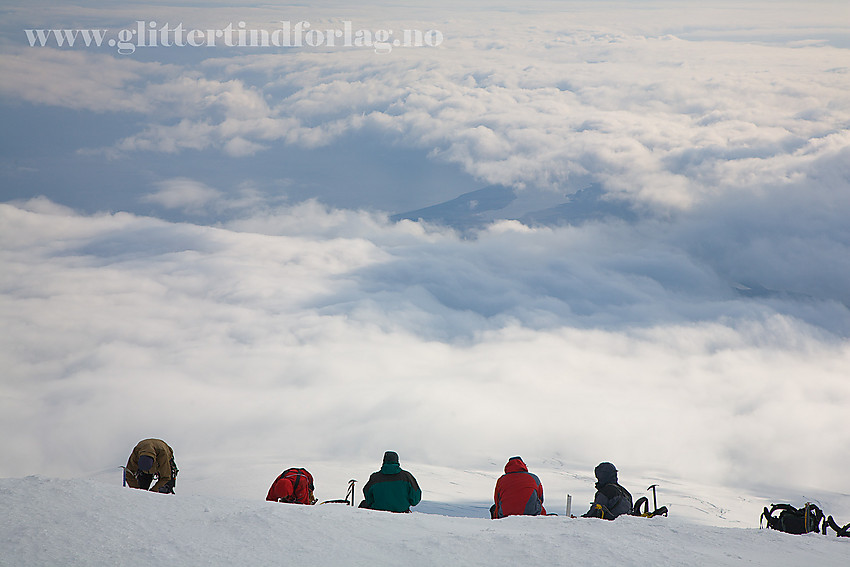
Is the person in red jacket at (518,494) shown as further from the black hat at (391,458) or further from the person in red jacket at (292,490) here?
the person in red jacket at (292,490)

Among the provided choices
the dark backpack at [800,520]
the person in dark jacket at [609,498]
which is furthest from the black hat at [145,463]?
the dark backpack at [800,520]

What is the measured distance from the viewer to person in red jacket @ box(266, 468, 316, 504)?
359 inches

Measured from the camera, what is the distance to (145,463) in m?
10.3

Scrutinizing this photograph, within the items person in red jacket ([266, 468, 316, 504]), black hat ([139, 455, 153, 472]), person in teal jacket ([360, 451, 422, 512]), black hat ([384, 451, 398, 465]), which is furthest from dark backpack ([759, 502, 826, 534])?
black hat ([139, 455, 153, 472])

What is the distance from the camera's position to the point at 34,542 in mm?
5797

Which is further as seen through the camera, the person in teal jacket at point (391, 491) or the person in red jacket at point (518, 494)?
the person in red jacket at point (518, 494)

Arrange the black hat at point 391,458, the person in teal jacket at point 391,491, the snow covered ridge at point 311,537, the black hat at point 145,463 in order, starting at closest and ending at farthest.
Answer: the snow covered ridge at point 311,537, the person in teal jacket at point 391,491, the black hat at point 391,458, the black hat at point 145,463

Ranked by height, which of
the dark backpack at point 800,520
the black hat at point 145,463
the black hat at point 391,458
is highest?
the black hat at point 391,458

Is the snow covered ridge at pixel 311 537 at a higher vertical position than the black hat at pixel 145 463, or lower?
lower

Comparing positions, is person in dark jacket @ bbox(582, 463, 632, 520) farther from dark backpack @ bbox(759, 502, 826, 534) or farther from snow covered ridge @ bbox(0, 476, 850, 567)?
dark backpack @ bbox(759, 502, 826, 534)

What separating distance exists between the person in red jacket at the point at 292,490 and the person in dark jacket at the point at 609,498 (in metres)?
3.79

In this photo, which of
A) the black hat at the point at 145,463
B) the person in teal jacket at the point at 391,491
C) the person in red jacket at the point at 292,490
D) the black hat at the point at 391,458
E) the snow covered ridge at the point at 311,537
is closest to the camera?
the snow covered ridge at the point at 311,537

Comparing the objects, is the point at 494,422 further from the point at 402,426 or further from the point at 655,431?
the point at 655,431

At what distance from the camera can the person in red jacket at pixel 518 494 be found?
9023 millimetres
